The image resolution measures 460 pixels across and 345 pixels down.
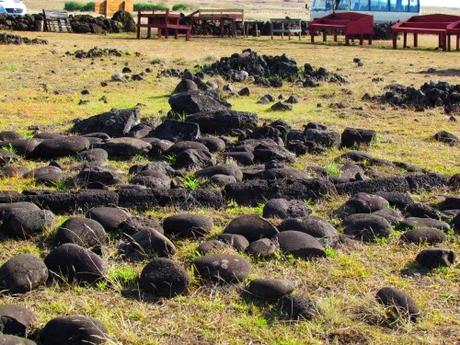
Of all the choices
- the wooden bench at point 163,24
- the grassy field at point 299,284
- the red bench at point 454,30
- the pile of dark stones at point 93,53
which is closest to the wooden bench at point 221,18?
the wooden bench at point 163,24

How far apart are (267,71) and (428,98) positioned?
5.44 metres

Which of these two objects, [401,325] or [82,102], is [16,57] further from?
[401,325]

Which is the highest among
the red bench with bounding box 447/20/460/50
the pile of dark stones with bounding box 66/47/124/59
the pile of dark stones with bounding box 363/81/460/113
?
the red bench with bounding box 447/20/460/50

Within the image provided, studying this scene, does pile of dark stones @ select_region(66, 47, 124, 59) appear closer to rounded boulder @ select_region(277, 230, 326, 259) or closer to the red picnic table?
the red picnic table

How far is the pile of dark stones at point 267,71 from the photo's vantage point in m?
17.5

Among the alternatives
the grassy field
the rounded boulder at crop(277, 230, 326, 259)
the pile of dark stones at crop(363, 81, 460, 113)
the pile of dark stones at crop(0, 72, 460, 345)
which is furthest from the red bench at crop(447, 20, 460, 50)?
the rounded boulder at crop(277, 230, 326, 259)

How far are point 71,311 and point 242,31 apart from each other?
3743 centimetres

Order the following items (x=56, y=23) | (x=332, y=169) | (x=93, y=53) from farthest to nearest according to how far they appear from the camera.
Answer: (x=56, y=23)
(x=93, y=53)
(x=332, y=169)

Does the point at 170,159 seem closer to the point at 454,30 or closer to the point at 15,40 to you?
the point at 15,40

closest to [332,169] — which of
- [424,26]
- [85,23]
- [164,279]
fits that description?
[164,279]

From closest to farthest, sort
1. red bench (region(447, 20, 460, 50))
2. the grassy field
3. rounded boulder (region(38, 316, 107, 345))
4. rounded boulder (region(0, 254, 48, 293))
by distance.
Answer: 1. rounded boulder (region(38, 316, 107, 345))
2. the grassy field
3. rounded boulder (region(0, 254, 48, 293))
4. red bench (region(447, 20, 460, 50))

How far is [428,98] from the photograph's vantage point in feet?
46.5

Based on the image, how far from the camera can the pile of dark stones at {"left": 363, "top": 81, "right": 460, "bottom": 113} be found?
1388 centimetres

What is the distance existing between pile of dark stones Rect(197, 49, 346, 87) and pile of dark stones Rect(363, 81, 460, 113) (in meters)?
2.89
